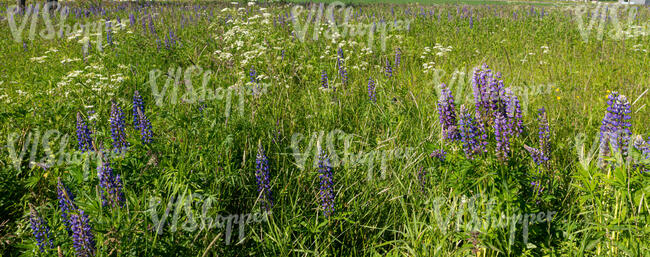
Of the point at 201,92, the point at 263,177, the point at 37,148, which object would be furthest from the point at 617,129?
the point at 37,148

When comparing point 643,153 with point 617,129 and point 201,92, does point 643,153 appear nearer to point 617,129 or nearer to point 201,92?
point 617,129

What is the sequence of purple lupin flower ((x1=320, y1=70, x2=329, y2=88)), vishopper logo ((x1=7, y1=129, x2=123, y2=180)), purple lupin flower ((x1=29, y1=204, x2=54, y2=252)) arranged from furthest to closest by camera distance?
purple lupin flower ((x1=320, y1=70, x2=329, y2=88)) < vishopper logo ((x1=7, y1=129, x2=123, y2=180)) < purple lupin flower ((x1=29, y1=204, x2=54, y2=252))

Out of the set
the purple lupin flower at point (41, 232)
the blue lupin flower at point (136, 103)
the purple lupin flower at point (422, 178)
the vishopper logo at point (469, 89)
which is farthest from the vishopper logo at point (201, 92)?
the vishopper logo at point (469, 89)

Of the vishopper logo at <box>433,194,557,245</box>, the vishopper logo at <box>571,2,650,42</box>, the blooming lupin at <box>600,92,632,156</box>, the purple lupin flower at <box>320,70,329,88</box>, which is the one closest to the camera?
the vishopper logo at <box>433,194,557,245</box>

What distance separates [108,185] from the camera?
1972 mm

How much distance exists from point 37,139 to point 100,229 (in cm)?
164

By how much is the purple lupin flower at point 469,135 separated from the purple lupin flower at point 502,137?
3.2 inches

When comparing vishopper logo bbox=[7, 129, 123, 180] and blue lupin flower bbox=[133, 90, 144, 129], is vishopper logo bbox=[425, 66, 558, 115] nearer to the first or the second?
blue lupin flower bbox=[133, 90, 144, 129]

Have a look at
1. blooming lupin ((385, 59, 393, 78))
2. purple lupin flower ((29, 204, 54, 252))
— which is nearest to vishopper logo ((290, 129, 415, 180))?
purple lupin flower ((29, 204, 54, 252))

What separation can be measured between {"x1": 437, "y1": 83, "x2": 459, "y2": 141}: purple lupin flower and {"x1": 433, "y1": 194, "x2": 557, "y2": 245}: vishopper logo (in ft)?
1.07

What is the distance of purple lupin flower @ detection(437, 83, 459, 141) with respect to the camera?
6.95 feet

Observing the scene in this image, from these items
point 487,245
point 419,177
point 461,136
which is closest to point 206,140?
point 419,177

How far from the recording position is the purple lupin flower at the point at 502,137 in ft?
6.30

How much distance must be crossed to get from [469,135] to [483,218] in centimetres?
43
